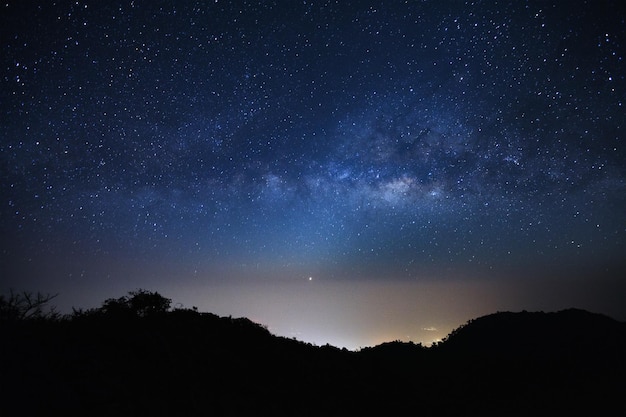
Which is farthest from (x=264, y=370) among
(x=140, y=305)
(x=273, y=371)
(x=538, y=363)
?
(x=538, y=363)

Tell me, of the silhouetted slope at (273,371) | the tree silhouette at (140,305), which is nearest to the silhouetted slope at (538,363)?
the silhouetted slope at (273,371)

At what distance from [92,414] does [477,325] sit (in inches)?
937

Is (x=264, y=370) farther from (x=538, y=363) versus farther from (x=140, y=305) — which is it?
(x=538, y=363)

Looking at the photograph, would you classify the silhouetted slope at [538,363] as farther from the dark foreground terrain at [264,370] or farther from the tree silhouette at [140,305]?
the tree silhouette at [140,305]

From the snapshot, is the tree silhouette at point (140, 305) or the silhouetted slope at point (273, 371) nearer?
the silhouetted slope at point (273, 371)

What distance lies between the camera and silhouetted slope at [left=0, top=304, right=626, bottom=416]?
26.5 feet

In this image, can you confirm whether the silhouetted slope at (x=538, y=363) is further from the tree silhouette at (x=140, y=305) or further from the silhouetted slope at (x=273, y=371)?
the tree silhouette at (x=140, y=305)

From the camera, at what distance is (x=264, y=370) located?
1241cm

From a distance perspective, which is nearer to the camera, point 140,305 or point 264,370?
point 264,370

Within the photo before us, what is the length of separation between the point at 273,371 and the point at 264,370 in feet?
1.28

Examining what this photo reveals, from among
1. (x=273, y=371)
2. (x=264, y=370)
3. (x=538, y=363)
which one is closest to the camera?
(x=264, y=370)

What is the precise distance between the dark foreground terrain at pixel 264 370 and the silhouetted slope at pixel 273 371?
0.04 m

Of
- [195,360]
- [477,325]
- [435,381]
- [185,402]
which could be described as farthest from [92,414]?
[477,325]

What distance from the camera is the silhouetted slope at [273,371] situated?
8.07 meters
